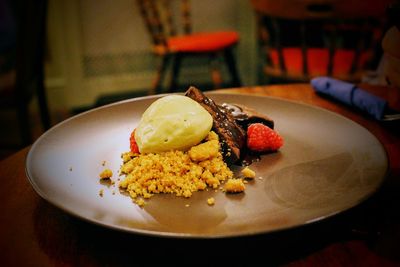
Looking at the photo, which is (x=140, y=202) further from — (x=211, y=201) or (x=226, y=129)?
(x=226, y=129)

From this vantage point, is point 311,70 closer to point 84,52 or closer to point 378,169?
point 378,169

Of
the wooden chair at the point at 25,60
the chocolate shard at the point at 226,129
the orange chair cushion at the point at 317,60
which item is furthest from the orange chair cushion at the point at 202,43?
the chocolate shard at the point at 226,129

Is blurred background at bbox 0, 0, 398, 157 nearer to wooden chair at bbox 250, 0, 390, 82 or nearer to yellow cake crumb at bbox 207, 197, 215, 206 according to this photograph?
wooden chair at bbox 250, 0, 390, 82

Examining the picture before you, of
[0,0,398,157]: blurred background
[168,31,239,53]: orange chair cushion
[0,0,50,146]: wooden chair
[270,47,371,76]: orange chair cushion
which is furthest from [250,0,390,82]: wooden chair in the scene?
[0,0,50,146]: wooden chair

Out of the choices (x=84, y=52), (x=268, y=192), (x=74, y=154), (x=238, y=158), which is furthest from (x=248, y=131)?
(x=84, y=52)

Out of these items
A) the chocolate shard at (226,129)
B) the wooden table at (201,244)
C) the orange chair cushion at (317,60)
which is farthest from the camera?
the orange chair cushion at (317,60)

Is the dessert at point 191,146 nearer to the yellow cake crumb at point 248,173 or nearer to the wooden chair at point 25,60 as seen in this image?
the yellow cake crumb at point 248,173

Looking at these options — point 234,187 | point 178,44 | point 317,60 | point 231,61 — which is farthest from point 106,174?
point 231,61
